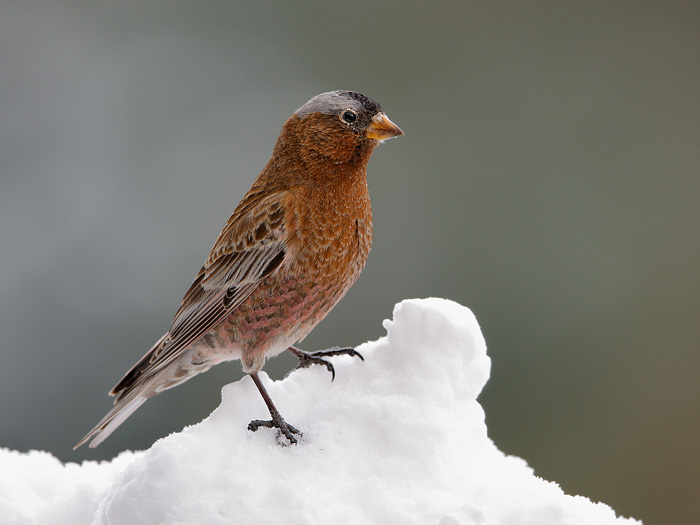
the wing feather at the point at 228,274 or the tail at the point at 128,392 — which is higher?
the wing feather at the point at 228,274

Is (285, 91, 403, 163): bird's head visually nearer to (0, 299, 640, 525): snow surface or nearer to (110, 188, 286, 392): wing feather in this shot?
(110, 188, 286, 392): wing feather

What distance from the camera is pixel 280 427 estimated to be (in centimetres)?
157

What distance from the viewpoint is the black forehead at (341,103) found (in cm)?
183

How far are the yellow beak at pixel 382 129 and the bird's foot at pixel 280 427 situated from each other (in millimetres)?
721

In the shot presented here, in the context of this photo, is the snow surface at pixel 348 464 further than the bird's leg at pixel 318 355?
No

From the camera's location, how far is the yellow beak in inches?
71.2

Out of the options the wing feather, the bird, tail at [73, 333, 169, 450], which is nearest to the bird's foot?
the bird

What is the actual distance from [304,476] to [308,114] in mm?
898

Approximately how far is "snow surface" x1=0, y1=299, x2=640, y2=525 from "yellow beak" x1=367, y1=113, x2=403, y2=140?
41cm

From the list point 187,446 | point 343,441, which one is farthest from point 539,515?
point 187,446

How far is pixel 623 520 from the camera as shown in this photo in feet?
4.61

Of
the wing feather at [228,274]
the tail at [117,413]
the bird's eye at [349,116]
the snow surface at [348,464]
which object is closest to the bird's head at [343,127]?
the bird's eye at [349,116]

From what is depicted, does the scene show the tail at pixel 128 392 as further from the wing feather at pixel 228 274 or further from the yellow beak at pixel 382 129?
the yellow beak at pixel 382 129

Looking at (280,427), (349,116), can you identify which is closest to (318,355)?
(280,427)
